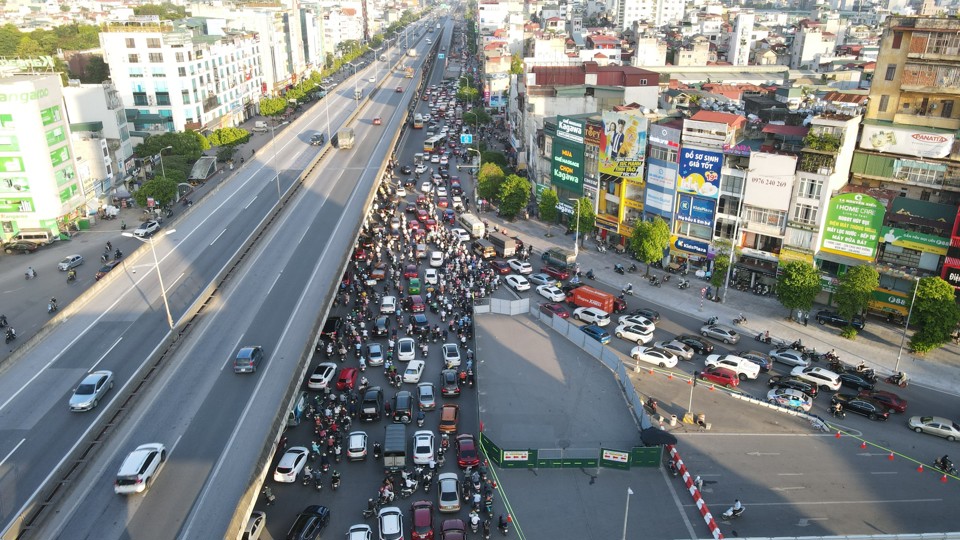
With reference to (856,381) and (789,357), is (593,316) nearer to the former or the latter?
(789,357)

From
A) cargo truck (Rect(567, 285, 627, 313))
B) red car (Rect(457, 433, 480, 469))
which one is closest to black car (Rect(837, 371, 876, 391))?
cargo truck (Rect(567, 285, 627, 313))

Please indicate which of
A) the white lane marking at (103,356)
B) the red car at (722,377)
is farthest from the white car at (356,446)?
the red car at (722,377)

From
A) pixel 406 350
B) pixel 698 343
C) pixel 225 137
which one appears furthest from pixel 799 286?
pixel 225 137

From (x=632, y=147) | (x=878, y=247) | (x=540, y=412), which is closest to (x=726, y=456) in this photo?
(x=540, y=412)

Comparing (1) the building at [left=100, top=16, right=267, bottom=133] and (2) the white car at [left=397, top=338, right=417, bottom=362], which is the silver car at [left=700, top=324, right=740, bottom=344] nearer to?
(2) the white car at [left=397, top=338, right=417, bottom=362]

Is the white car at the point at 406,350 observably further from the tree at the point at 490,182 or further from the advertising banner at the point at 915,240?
the advertising banner at the point at 915,240

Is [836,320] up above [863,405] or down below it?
above
